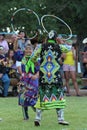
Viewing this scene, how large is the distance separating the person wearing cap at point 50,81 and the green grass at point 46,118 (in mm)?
278

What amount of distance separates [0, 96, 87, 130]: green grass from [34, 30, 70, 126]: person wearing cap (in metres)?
0.28

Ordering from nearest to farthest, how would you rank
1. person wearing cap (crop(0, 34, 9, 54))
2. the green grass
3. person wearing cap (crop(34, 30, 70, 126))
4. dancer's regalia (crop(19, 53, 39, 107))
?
the green grass → person wearing cap (crop(34, 30, 70, 126)) → dancer's regalia (crop(19, 53, 39, 107)) → person wearing cap (crop(0, 34, 9, 54))

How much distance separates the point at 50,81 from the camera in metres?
10.8

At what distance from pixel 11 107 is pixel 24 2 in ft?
46.8

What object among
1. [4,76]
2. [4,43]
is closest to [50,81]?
[4,76]

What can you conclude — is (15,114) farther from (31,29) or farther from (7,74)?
(31,29)

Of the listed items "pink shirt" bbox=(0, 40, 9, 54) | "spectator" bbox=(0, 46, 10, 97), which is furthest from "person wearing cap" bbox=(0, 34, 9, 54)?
"spectator" bbox=(0, 46, 10, 97)

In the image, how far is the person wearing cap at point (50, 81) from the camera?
1078 cm

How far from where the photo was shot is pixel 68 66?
59.9ft

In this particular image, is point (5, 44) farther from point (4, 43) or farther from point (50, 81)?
point (50, 81)

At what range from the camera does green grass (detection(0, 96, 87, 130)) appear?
10625 millimetres

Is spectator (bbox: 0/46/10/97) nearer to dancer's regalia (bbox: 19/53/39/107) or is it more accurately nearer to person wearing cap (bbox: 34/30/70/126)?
dancer's regalia (bbox: 19/53/39/107)

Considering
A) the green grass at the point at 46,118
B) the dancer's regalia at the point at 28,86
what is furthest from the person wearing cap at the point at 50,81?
the dancer's regalia at the point at 28,86

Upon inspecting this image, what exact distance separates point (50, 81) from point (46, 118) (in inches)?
57.1
